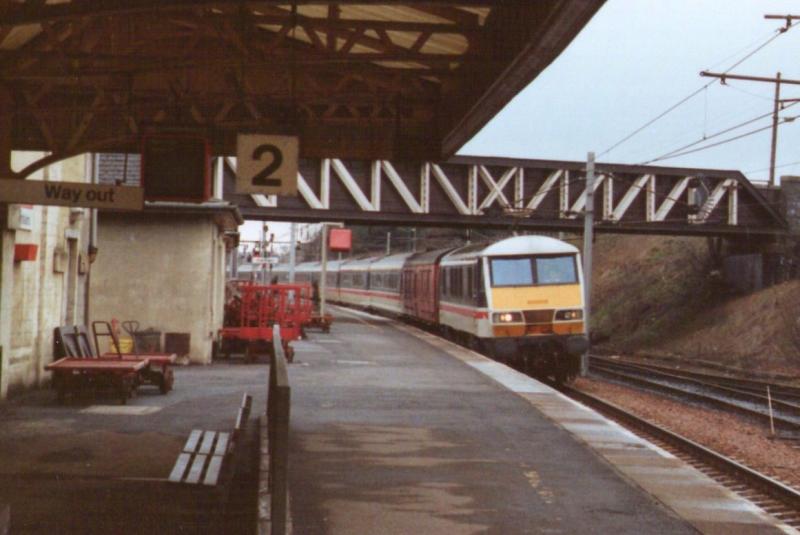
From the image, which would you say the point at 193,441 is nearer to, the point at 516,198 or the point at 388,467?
the point at 388,467

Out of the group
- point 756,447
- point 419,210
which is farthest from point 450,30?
point 419,210

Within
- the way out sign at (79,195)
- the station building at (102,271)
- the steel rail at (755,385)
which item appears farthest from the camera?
the steel rail at (755,385)

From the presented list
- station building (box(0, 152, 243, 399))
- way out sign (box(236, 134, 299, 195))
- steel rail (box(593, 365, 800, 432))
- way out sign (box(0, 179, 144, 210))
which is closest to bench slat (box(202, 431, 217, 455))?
way out sign (box(0, 179, 144, 210))

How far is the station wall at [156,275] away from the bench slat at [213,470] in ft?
40.5

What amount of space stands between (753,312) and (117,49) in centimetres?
2909

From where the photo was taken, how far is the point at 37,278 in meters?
16.3

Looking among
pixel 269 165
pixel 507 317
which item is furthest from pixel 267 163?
pixel 507 317

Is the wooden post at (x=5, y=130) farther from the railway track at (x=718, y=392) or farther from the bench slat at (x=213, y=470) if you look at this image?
the railway track at (x=718, y=392)

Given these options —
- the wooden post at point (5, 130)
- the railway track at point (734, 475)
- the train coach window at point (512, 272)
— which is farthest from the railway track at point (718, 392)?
the wooden post at point (5, 130)

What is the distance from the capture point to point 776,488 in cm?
1125

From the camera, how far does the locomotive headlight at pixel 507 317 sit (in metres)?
24.8

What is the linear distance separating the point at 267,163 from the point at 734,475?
19.5ft

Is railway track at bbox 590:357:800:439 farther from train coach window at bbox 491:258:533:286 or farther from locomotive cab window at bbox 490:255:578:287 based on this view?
train coach window at bbox 491:258:533:286

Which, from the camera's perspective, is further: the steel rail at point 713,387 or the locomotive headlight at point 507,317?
the locomotive headlight at point 507,317
